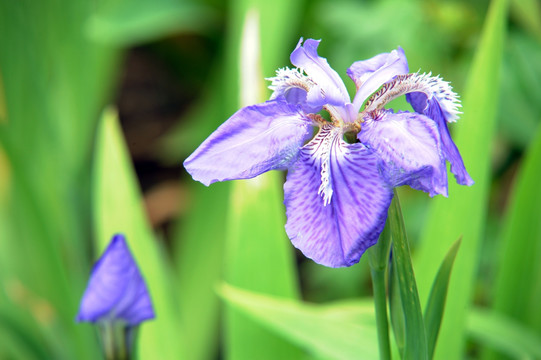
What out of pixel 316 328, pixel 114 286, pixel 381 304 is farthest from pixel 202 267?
pixel 381 304

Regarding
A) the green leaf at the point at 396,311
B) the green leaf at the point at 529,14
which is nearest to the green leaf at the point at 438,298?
the green leaf at the point at 396,311

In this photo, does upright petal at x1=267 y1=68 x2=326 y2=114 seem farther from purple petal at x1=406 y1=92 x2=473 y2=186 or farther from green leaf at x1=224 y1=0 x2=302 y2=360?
green leaf at x1=224 y1=0 x2=302 y2=360

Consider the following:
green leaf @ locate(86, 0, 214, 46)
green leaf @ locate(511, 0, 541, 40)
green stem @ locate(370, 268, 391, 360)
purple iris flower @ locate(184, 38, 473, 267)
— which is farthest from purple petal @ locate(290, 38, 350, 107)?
green leaf @ locate(86, 0, 214, 46)

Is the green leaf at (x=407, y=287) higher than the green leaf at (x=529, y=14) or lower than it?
lower

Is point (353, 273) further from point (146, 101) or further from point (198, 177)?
point (146, 101)

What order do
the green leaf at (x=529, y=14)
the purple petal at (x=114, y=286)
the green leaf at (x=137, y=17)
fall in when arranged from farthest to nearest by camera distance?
the green leaf at (x=137, y=17), the green leaf at (x=529, y=14), the purple petal at (x=114, y=286)

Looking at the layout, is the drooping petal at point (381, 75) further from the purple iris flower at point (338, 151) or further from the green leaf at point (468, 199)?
the green leaf at point (468, 199)

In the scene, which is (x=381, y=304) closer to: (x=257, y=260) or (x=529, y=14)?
(x=257, y=260)
